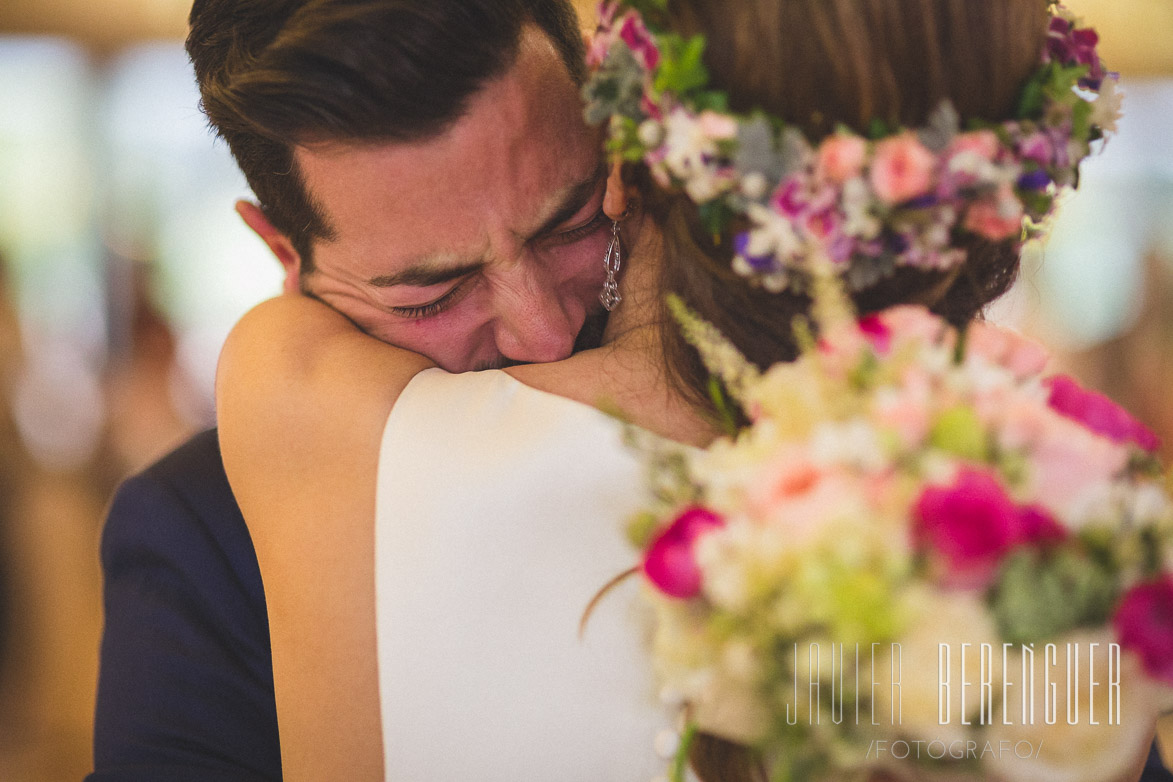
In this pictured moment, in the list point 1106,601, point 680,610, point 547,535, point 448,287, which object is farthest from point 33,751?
point 1106,601

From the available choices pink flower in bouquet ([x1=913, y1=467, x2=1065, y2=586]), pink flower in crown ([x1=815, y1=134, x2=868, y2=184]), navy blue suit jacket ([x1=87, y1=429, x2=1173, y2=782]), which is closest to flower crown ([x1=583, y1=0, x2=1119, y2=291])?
pink flower in crown ([x1=815, y1=134, x2=868, y2=184])

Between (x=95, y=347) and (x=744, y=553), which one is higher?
(x=744, y=553)

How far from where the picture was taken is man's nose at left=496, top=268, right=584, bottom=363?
1407 millimetres

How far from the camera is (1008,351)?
84cm

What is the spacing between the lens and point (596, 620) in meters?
1.03

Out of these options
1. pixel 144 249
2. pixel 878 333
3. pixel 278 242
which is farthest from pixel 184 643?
pixel 144 249

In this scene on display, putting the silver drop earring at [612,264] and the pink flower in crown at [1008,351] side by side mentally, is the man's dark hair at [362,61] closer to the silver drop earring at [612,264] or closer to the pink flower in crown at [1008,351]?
the silver drop earring at [612,264]

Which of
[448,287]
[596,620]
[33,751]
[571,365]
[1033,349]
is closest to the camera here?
[1033,349]

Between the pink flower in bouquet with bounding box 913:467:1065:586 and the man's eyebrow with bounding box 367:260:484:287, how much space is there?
2.75 ft

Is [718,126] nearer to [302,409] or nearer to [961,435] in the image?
[961,435]

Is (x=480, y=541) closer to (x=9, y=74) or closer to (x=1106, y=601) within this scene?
(x=1106, y=601)

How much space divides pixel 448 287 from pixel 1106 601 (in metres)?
0.99

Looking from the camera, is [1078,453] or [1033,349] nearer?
[1078,453]

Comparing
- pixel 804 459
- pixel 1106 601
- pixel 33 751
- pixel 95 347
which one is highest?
pixel 804 459
